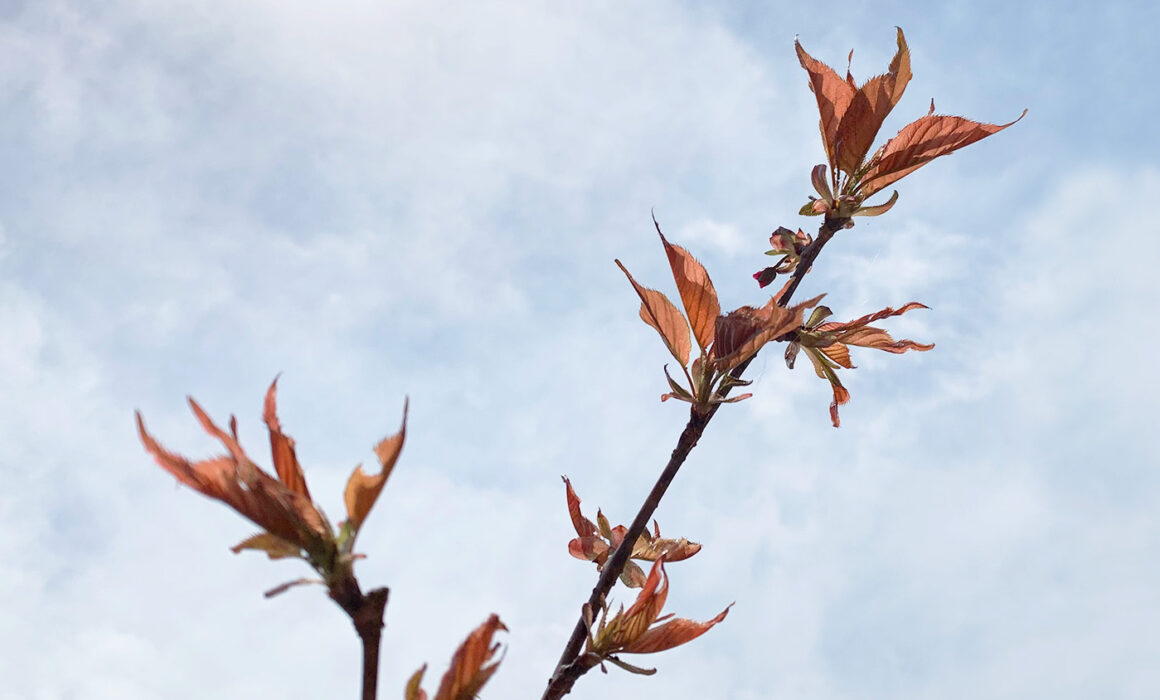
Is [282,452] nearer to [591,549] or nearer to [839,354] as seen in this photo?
[591,549]

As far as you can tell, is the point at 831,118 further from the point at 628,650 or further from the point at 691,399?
the point at 628,650

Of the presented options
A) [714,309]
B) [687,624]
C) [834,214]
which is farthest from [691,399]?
[834,214]

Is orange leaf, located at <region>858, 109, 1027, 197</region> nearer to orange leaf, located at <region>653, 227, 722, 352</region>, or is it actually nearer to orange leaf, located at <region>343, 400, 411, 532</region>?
orange leaf, located at <region>653, 227, 722, 352</region>

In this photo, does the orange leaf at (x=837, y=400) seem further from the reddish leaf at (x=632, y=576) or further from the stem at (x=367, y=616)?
the stem at (x=367, y=616)

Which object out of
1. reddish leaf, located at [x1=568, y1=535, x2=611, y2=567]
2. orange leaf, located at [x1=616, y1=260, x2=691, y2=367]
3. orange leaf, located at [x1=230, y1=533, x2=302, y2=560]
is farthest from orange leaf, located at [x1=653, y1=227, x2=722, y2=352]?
orange leaf, located at [x1=230, y1=533, x2=302, y2=560]

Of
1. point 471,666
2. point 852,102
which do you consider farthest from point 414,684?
point 852,102
